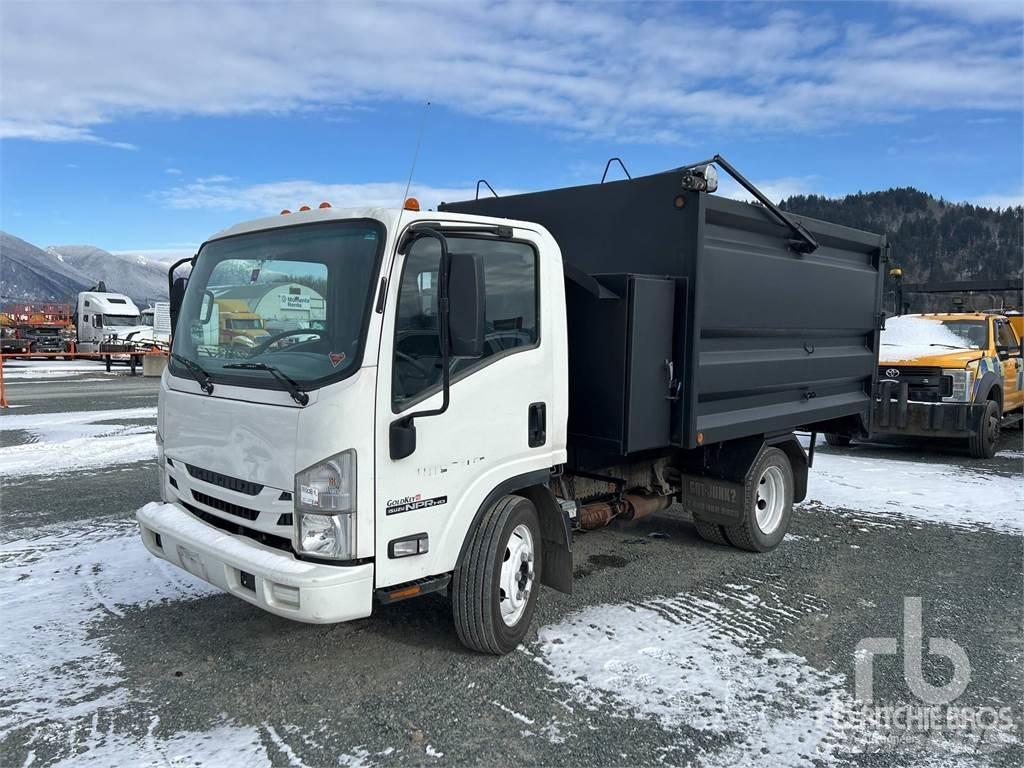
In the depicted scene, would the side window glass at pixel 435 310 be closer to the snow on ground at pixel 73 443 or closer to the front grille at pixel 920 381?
the snow on ground at pixel 73 443

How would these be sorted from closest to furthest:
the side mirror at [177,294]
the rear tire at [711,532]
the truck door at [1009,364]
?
1. the side mirror at [177,294]
2. the rear tire at [711,532]
3. the truck door at [1009,364]

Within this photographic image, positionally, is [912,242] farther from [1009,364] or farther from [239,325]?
[239,325]

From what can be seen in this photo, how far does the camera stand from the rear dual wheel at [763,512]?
5.85 meters

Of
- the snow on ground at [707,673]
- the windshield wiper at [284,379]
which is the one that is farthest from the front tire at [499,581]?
the windshield wiper at [284,379]

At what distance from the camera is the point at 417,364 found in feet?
11.6

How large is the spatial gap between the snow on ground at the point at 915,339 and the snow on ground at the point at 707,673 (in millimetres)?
7400

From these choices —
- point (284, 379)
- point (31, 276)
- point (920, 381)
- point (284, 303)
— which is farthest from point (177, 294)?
point (31, 276)

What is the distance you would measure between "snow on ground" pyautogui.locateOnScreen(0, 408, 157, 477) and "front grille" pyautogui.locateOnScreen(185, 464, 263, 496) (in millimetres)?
5336

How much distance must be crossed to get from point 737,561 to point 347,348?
386 centimetres

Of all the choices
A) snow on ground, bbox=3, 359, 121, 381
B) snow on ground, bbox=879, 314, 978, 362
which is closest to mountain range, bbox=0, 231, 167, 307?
snow on ground, bbox=3, 359, 121, 381

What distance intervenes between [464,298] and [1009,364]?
1163cm

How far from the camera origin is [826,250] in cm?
639

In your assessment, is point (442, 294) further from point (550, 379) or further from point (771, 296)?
point (771, 296)

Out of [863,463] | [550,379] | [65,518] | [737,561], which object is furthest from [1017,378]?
[65,518]
